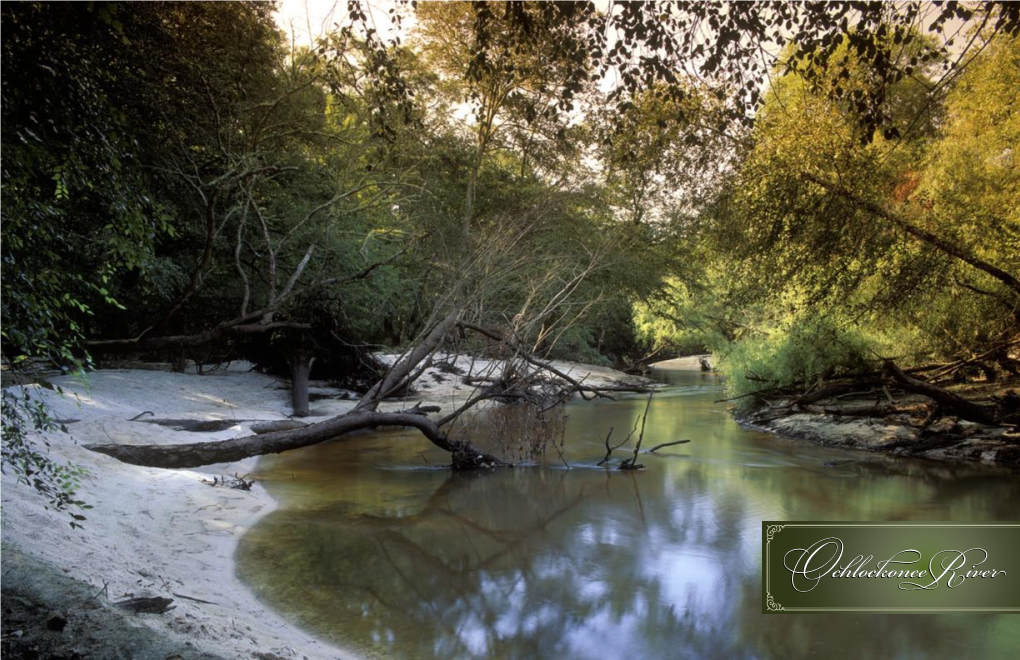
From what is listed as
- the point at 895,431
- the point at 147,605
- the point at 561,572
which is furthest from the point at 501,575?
the point at 895,431

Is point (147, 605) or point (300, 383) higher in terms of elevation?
point (300, 383)

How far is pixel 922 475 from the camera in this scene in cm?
1078

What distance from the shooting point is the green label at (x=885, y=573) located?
5.02 metres

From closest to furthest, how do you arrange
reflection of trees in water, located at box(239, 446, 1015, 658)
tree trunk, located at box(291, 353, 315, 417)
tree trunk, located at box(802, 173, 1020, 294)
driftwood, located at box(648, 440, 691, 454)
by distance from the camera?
reflection of trees in water, located at box(239, 446, 1015, 658)
tree trunk, located at box(802, 173, 1020, 294)
driftwood, located at box(648, 440, 691, 454)
tree trunk, located at box(291, 353, 315, 417)

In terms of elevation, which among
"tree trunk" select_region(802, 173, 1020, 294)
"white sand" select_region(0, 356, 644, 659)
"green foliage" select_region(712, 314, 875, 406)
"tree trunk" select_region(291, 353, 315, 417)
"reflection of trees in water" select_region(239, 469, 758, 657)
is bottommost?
"reflection of trees in water" select_region(239, 469, 758, 657)

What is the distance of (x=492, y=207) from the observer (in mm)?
17812

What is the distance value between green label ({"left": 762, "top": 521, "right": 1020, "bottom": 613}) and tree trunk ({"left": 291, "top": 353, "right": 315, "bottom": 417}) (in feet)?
36.6

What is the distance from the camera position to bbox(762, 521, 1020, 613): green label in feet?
16.5

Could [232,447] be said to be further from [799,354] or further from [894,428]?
[799,354]

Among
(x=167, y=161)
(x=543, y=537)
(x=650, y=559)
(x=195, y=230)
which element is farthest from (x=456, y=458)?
(x=167, y=161)

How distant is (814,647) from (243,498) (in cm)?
627

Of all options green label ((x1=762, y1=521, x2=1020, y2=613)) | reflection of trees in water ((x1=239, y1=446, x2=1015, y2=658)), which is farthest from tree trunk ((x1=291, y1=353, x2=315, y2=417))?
green label ((x1=762, y1=521, x2=1020, y2=613))

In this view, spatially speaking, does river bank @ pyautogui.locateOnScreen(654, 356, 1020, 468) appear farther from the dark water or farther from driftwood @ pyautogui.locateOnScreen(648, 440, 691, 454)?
driftwood @ pyautogui.locateOnScreen(648, 440, 691, 454)

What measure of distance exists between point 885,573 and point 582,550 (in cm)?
312
